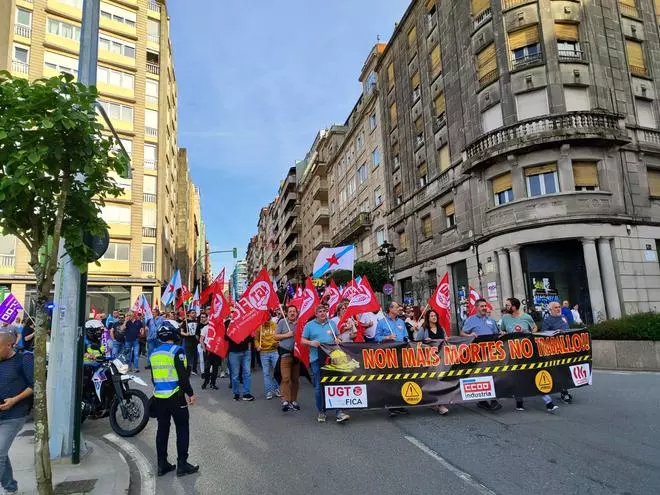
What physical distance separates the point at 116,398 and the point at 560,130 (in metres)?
19.8

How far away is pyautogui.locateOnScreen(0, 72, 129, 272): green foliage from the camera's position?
3889 mm

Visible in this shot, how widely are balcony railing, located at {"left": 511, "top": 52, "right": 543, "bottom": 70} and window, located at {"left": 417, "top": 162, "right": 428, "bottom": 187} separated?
8.64 m

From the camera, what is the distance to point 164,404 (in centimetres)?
512

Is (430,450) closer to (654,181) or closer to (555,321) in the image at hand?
(555,321)

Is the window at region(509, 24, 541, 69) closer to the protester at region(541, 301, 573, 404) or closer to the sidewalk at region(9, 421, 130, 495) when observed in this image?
the protester at region(541, 301, 573, 404)

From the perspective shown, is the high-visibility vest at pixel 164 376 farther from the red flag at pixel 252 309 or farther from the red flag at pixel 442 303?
the red flag at pixel 442 303

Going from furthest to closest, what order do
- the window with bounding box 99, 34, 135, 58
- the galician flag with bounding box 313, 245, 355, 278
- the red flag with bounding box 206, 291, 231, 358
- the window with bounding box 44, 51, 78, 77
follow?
the window with bounding box 99, 34, 135, 58 < the window with bounding box 44, 51, 78, 77 < the galician flag with bounding box 313, 245, 355, 278 < the red flag with bounding box 206, 291, 231, 358

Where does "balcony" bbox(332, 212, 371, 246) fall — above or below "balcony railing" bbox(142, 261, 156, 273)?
above

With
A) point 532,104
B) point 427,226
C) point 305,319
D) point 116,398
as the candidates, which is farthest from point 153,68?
point 116,398

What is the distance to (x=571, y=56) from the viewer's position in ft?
70.3

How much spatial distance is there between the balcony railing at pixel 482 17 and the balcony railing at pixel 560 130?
6189mm

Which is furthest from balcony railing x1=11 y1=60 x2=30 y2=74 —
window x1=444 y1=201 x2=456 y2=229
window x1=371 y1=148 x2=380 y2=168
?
window x1=444 y1=201 x2=456 y2=229

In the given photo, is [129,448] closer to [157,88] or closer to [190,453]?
[190,453]

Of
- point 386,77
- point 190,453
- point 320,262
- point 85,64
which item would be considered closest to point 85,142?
point 85,64
